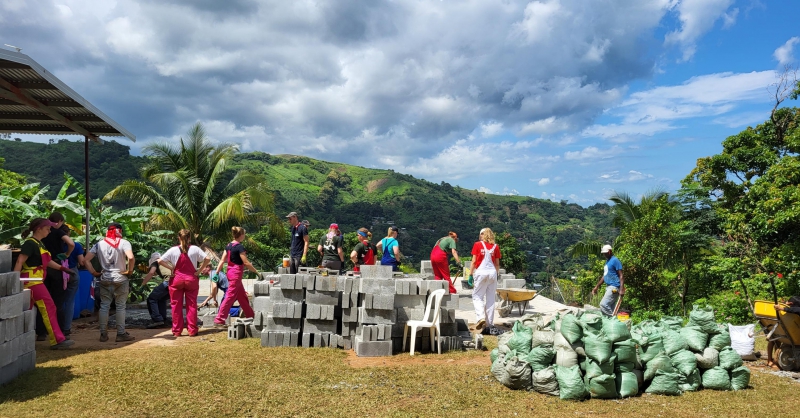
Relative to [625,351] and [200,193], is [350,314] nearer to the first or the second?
[625,351]

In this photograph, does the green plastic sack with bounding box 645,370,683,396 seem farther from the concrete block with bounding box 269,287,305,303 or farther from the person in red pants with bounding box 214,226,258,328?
the person in red pants with bounding box 214,226,258,328

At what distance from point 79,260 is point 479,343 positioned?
21.4 ft

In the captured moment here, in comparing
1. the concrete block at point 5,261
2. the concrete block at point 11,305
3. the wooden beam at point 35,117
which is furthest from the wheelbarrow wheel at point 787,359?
the wooden beam at point 35,117

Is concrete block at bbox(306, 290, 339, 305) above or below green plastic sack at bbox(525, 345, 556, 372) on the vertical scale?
above

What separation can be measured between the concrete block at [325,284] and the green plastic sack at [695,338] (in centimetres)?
478

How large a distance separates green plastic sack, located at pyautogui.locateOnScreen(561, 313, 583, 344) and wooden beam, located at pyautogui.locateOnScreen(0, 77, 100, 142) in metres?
8.50

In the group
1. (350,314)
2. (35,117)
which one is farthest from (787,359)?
(35,117)

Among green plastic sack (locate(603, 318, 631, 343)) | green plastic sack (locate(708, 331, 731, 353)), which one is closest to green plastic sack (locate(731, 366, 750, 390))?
green plastic sack (locate(708, 331, 731, 353))

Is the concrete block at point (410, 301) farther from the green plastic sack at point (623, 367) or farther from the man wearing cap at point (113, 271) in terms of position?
the man wearing cap at point (113, 271)

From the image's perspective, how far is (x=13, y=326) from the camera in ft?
19.4

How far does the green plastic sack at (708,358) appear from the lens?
20.2 feet

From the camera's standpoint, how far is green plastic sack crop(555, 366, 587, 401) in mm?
5684

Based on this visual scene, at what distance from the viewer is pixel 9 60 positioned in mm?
6766

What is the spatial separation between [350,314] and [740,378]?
5.14 meters
